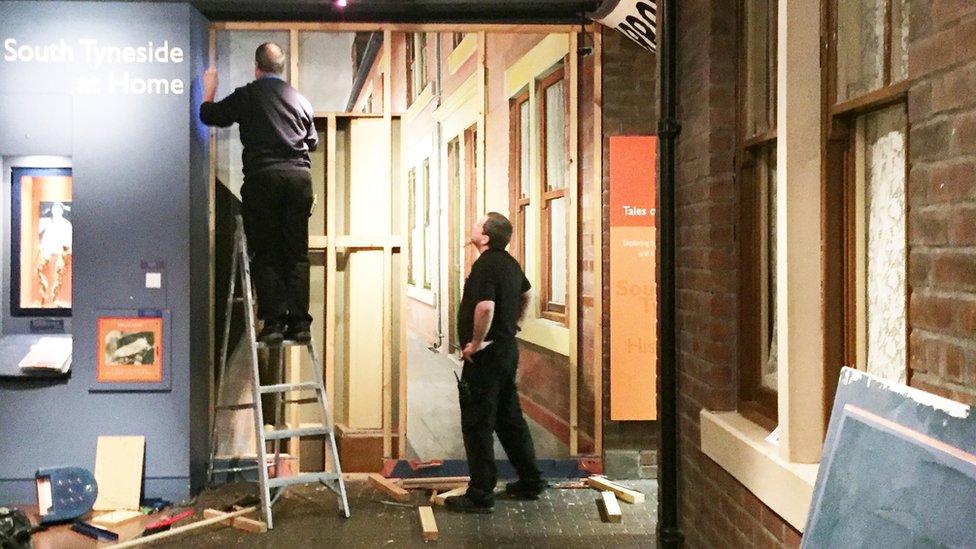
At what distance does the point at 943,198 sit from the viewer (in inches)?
78.8

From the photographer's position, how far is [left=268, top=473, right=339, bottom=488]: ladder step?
18.1 ft

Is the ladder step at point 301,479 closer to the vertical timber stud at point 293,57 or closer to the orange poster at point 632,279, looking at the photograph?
the orange poster at point 632,279

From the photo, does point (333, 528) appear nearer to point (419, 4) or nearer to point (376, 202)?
point (376, 202)

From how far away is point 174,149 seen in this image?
240 inches

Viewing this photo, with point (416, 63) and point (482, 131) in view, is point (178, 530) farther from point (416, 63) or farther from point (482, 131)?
point (416, 63)

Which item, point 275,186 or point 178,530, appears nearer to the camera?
point 178,530

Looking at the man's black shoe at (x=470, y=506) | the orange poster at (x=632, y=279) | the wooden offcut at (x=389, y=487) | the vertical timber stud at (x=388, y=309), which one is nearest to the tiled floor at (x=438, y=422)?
the vertical timber stud at (x=388, y=309)

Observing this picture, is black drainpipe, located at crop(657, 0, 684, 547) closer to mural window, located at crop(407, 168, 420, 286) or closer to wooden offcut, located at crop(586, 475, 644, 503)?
wooden offcut, located at crop(586, 475, 644, 503)

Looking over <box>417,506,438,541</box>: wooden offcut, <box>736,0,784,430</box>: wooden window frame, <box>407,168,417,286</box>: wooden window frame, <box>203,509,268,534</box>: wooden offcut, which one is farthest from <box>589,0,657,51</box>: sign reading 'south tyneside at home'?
<box>407,168,417,286</box>: wooden window frame

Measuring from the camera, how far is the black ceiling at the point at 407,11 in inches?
255

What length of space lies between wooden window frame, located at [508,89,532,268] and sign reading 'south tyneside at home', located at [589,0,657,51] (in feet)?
5.05

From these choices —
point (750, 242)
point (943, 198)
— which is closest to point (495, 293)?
point (750, 242)

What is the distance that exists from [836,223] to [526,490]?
380 centimetres

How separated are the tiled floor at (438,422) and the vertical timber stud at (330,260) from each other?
0.99 m
